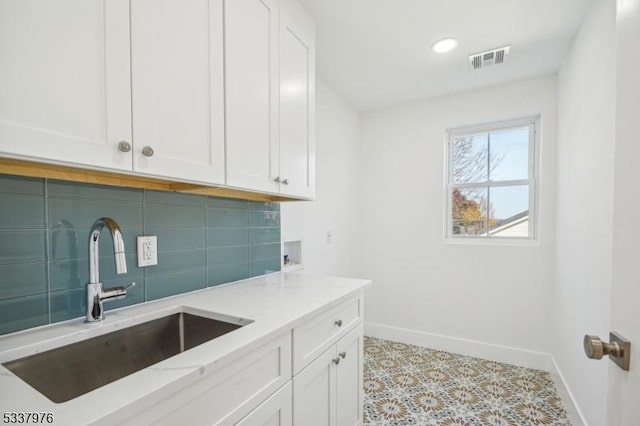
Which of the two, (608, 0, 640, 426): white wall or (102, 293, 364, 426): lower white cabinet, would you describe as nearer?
(608, 0, 640, 426): white wall

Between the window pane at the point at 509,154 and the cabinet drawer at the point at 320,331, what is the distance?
79.1 inches

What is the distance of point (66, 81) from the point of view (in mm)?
732

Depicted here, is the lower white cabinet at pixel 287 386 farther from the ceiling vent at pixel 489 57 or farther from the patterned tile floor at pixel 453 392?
the ceiling vent at pixel 489 57

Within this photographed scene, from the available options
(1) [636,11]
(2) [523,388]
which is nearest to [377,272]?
(2) [523,388]

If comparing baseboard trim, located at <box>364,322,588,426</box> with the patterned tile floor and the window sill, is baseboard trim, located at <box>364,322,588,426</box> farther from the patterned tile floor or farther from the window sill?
the window sill

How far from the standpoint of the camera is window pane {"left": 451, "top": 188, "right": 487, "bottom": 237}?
8.91 feet

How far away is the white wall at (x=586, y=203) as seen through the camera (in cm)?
139

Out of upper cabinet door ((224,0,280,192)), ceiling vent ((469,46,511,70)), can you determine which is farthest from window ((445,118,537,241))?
upper cabinet door ((224,0,280,192))

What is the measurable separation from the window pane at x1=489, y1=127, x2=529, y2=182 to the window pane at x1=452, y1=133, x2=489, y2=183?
6 cm

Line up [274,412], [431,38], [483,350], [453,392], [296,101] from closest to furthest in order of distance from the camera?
[274,412]
[296,101]
[431,38]
[453,392]
[483,350]

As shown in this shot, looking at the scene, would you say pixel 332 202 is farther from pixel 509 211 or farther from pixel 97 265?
pixel 97 265

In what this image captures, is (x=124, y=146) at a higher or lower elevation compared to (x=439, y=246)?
higher

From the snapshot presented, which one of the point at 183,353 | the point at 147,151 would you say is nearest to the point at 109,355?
the point at 183,353

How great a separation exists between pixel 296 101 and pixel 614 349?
5.11 ft
